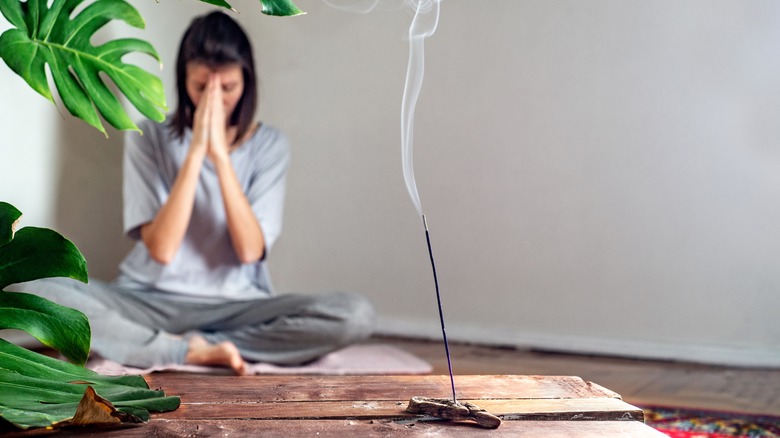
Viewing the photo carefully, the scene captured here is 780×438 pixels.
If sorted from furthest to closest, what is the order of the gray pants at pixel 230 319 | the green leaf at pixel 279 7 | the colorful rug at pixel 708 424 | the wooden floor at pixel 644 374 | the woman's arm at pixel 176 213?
the woman's arm at pixel 176 213 < the gray pants at pixel 230 319 < the wooden floor at pixel 644 374 < the colorful rug at pixel 708 424 < the green leaf at pixel 279 7

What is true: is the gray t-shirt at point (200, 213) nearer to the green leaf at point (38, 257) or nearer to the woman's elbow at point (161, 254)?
the woman's elbow at point (161, 254)

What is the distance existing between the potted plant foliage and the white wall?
4.54 ft

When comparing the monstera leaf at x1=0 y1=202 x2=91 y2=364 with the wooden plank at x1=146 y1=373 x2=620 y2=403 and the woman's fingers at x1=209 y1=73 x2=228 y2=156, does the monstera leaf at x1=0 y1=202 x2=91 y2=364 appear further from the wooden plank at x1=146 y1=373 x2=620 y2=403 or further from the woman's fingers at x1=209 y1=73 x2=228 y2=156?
the woman's fingers at x1=209 y1=73 x2=228 y2=156

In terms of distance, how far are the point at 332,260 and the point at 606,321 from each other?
2.72 feet

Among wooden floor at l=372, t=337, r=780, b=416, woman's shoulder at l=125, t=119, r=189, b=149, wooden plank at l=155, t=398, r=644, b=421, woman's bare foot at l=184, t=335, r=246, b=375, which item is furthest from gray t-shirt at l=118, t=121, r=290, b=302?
wooden plank at l=155, t=398, r=644, b=421

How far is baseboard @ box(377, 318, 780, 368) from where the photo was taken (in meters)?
2.18

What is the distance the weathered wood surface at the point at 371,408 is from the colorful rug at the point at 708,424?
699 millimetres

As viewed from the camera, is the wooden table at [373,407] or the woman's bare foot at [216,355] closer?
the wooden table at [373,407]

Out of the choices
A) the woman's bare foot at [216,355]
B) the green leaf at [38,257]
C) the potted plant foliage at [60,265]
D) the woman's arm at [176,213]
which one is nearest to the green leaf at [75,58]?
the potted plant foliage at [60,265]

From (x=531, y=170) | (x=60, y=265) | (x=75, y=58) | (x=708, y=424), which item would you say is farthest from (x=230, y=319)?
(x=60, y=265)

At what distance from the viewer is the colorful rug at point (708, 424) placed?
58.3 inches

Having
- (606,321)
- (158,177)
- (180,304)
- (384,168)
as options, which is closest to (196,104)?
(158,177)

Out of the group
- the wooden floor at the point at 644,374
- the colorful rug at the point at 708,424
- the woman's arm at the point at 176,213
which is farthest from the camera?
the woman's arm at the point at 176,213

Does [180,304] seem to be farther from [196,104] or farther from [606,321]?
[606,321]
